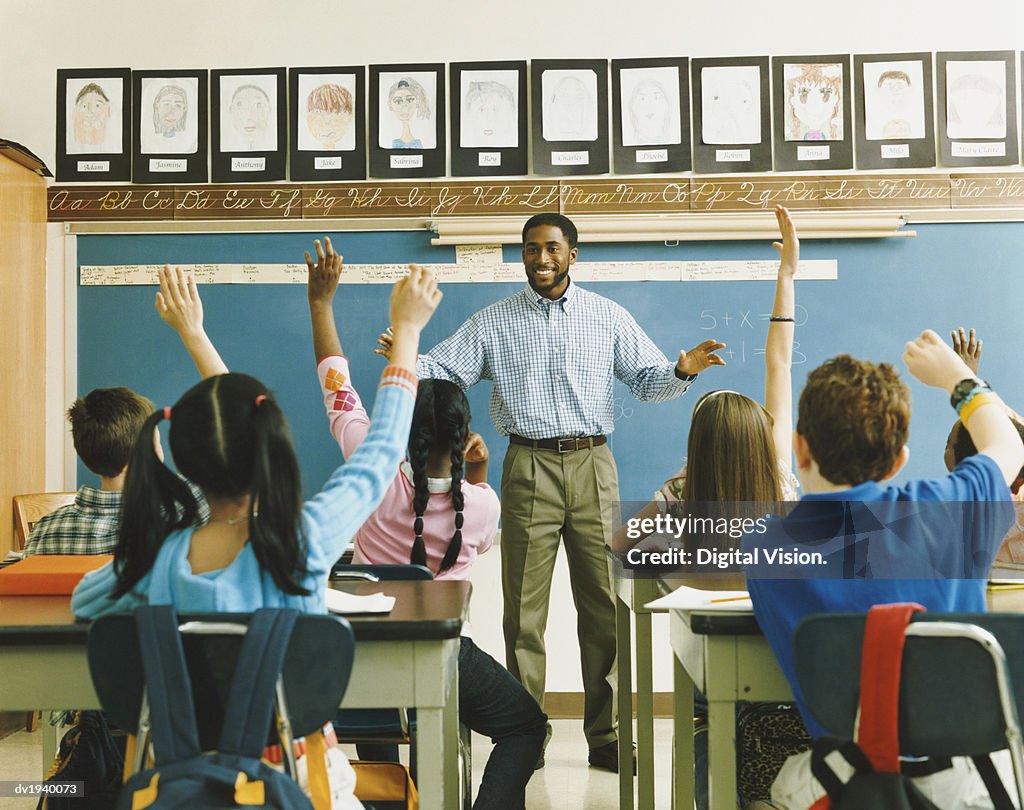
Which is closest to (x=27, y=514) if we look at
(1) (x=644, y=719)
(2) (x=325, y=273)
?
(2) (x=325, y=273)

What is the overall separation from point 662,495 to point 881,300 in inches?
78.6

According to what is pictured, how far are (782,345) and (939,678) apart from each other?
1.49 meters

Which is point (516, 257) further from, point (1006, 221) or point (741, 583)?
point (741, 583)

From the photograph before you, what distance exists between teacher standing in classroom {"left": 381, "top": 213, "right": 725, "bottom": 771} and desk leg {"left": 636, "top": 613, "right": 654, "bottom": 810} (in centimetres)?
77

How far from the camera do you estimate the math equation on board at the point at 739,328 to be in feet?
13.0

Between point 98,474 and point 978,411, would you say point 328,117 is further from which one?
point 978,411

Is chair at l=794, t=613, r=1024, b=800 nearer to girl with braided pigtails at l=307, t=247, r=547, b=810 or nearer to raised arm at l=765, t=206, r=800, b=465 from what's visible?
girl with braided pigtails at l=307, t=247, r=547, b=810

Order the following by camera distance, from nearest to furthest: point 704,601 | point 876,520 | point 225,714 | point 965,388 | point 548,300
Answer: point 225,714, point 876,520, point 965,388, point 704,601, point 548,300

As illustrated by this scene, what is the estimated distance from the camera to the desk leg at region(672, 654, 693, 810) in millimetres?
2037

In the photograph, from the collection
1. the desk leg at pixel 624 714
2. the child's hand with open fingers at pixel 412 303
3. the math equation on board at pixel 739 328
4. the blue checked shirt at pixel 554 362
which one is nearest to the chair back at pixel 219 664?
the child's hand with open fingers at pixel 412 303

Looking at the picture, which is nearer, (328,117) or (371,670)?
(371,670)

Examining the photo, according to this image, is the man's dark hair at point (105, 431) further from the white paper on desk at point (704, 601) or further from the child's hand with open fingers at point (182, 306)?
the white paper on desk at point (704, 601)

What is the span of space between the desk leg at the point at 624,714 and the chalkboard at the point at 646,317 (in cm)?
116

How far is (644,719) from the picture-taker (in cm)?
242
